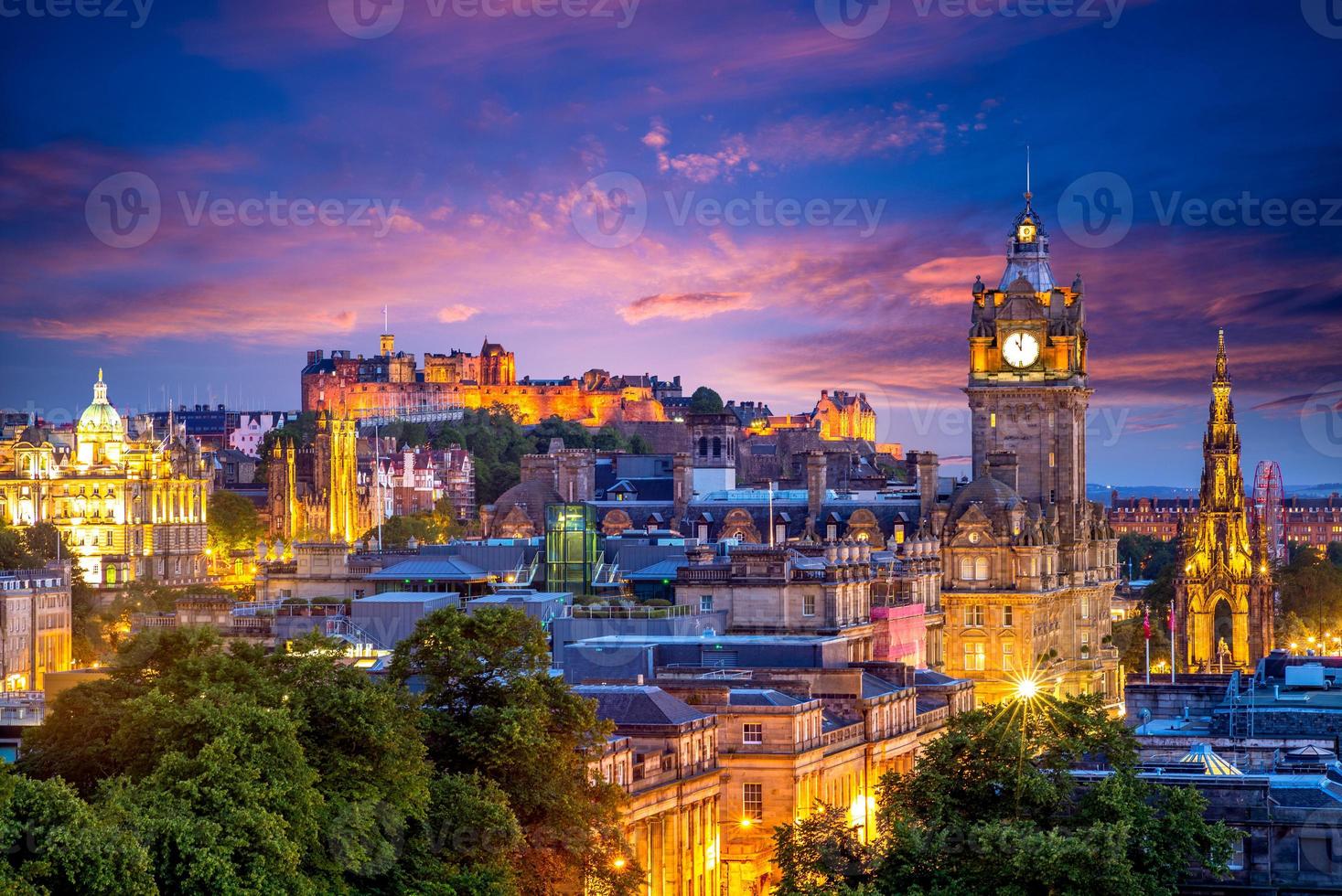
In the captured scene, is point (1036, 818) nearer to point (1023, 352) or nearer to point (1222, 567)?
point (1023, 352)

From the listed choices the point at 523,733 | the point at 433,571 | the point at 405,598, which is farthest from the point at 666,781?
the point at 433,571

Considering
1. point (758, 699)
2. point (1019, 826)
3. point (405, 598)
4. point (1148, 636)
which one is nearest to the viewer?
point (1019, 826)

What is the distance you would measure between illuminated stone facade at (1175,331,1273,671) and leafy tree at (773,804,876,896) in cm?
10477

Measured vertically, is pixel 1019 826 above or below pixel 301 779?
below

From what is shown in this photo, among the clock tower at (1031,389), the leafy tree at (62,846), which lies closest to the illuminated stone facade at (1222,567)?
the clock tower at (1031,389)

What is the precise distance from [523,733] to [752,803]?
19024 mm

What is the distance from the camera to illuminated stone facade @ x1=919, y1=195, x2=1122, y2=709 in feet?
478

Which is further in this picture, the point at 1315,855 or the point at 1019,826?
the point at 1019,826

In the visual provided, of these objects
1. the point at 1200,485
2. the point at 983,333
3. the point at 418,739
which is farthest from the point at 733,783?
the point at 1200,485

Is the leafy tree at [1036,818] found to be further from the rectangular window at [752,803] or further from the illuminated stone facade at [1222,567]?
the illuminated stone facade at [1222,567]

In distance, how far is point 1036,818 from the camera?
66.7 meters

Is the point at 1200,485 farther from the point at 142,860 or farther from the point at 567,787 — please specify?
the point at 142,860

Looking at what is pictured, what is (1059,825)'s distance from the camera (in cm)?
6575

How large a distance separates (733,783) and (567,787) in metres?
16.9
